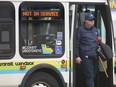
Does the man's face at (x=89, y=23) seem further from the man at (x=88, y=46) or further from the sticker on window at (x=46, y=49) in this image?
the sticker on window at (x=46, y=49)

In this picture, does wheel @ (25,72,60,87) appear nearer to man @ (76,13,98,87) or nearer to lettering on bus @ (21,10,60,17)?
man @ (76,13,98,87)

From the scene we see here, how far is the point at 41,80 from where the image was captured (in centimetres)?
864

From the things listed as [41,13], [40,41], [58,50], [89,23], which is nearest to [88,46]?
[89,23]

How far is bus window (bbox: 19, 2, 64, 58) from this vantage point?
8.49m

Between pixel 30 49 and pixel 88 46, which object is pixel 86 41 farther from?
pixel 30 49

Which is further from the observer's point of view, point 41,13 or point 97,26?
point 97,26

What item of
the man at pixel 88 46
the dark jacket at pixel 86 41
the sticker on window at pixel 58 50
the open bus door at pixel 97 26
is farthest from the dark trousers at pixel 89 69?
the sticker on window at pixel 58 50

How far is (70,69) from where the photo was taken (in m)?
8.77

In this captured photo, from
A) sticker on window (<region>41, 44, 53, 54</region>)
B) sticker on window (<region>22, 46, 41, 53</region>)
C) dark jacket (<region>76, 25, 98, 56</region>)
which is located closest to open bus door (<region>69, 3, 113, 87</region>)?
dark jacket (<region>76, 25, 98, 56</region>)

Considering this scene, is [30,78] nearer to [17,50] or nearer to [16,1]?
[17,50]

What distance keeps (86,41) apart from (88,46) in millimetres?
121

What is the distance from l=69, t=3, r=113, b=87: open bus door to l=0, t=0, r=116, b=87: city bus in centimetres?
2

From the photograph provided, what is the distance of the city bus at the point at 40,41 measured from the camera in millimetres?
8383

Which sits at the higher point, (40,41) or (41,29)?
(41,29)
